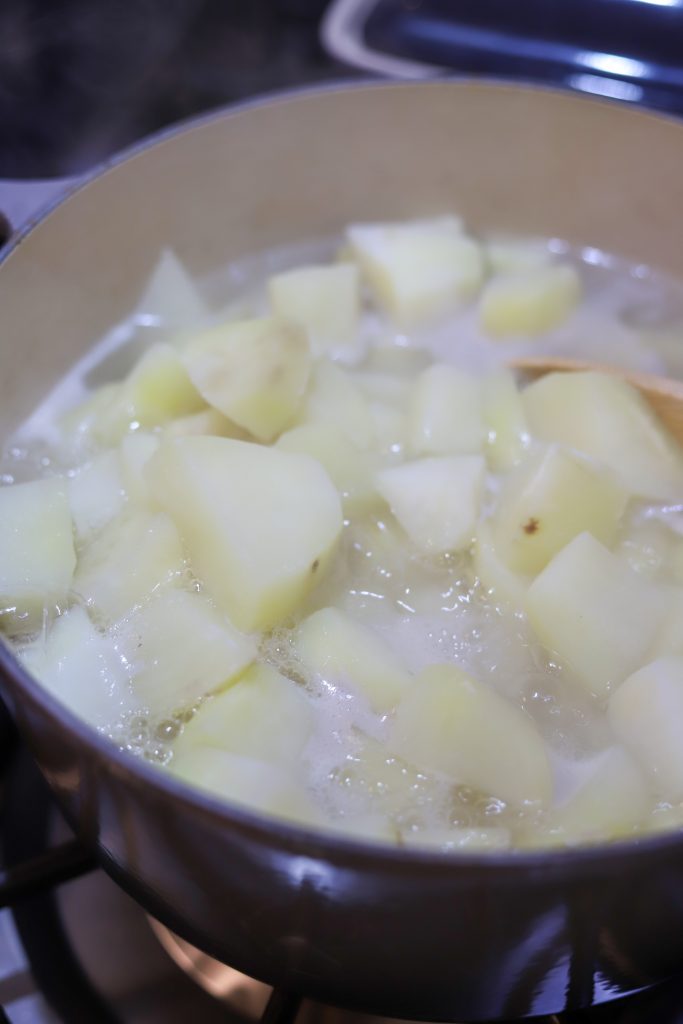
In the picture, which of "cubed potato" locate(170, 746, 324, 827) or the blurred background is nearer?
"cubed potato" locate(170, 746, 324, 827)

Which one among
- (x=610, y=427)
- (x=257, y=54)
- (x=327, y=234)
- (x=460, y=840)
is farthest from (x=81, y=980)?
(x=257, y=54)

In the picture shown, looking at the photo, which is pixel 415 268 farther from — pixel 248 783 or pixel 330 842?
pixel 330 842

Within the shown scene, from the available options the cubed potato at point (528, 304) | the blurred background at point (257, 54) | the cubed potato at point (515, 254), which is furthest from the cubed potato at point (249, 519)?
the blurred background at point (257, 54)

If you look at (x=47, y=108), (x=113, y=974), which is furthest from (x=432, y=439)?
(x=47, y=108)

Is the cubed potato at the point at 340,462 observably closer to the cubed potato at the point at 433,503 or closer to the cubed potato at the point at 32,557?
the cubed potato at the point at 433,503

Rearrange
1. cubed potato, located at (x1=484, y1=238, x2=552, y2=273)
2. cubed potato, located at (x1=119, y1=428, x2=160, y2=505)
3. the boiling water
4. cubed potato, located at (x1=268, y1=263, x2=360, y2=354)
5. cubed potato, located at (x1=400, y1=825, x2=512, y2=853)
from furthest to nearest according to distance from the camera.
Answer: cubed potato, located at (x1=484, y1=238, x2=552, y2=273) → cubed potato, located at (x1=268, y1=263, x2=360, y2=354) → cubed potato, located at (x1=119, y1=428, x2=160, y2=505) → the boiling water → cubed potato, located at (x1=400, y1=825, x2=512, y2=853)

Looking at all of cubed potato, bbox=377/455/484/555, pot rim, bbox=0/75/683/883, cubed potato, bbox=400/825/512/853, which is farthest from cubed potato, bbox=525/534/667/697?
pot rim, bbox=0/75/683/883

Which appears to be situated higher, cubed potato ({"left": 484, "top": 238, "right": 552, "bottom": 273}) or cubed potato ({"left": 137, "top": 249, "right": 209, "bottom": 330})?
cubed potato ({"left": 137, "top": 249, "right": 209, "bottom": 330})

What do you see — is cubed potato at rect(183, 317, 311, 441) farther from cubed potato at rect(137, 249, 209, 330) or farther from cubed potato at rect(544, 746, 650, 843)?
cubed potato at rect(544, 746, 650, 843)
